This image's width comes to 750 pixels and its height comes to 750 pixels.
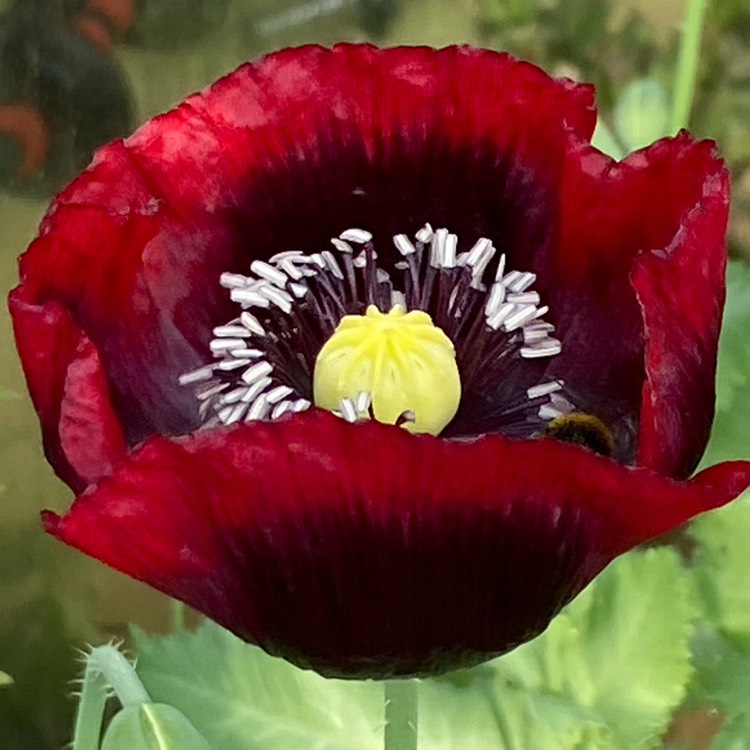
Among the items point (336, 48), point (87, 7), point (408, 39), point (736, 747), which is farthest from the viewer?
point (408, 39)

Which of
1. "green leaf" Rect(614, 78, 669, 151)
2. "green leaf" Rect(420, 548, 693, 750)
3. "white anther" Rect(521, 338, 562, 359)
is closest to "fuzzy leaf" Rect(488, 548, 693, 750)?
"green leaf" Rect(420, 548, 693, 750)

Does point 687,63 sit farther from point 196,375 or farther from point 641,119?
point 196,375

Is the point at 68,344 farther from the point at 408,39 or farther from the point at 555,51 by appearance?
the point at 555,51

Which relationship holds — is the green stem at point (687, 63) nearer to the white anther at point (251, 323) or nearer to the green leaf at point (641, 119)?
the green leaf at point (641, 119)

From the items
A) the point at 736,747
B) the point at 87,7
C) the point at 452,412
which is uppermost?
the point at 87,7

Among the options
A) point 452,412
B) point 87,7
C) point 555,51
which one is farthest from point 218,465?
point 555,51

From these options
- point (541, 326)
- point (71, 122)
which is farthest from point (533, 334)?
point (71, 122)

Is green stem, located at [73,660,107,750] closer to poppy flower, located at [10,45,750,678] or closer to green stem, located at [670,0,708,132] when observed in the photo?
poppy flower, located at [10,45,750,678]
